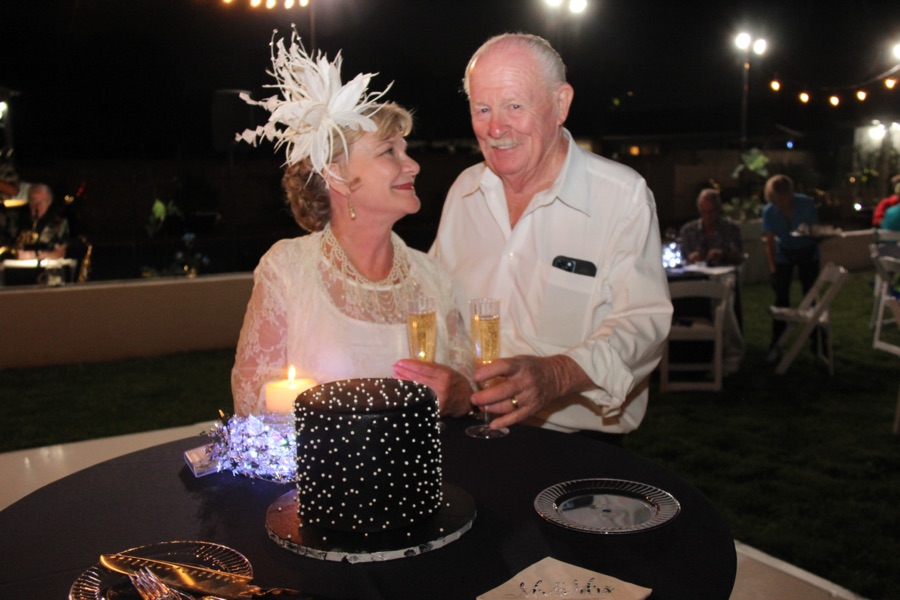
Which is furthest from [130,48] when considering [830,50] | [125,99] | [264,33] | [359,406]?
[830,50]

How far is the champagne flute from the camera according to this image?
2.06 meters

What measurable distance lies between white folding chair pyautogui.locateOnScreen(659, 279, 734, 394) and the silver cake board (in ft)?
17.3

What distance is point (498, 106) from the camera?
101 inches

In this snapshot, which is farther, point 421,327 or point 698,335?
point 698,335

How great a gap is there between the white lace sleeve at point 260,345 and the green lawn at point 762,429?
2.62 m

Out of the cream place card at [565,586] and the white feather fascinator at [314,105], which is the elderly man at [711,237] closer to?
the white feather fascinator at [314,105]

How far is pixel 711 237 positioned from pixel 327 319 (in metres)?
6.53

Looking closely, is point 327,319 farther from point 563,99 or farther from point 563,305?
point 563,99

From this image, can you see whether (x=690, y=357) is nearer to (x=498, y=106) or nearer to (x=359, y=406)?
(x=498, y=106)

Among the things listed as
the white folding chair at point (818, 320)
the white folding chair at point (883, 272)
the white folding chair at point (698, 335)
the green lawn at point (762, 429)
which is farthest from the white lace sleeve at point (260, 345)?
the white folding chair at point (818, 320)

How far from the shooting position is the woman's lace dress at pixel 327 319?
243 cm

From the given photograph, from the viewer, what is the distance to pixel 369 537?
142 centimetres

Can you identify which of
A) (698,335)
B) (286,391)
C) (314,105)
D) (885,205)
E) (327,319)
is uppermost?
(314,105)

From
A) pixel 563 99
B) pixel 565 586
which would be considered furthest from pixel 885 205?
pixel 565 586
